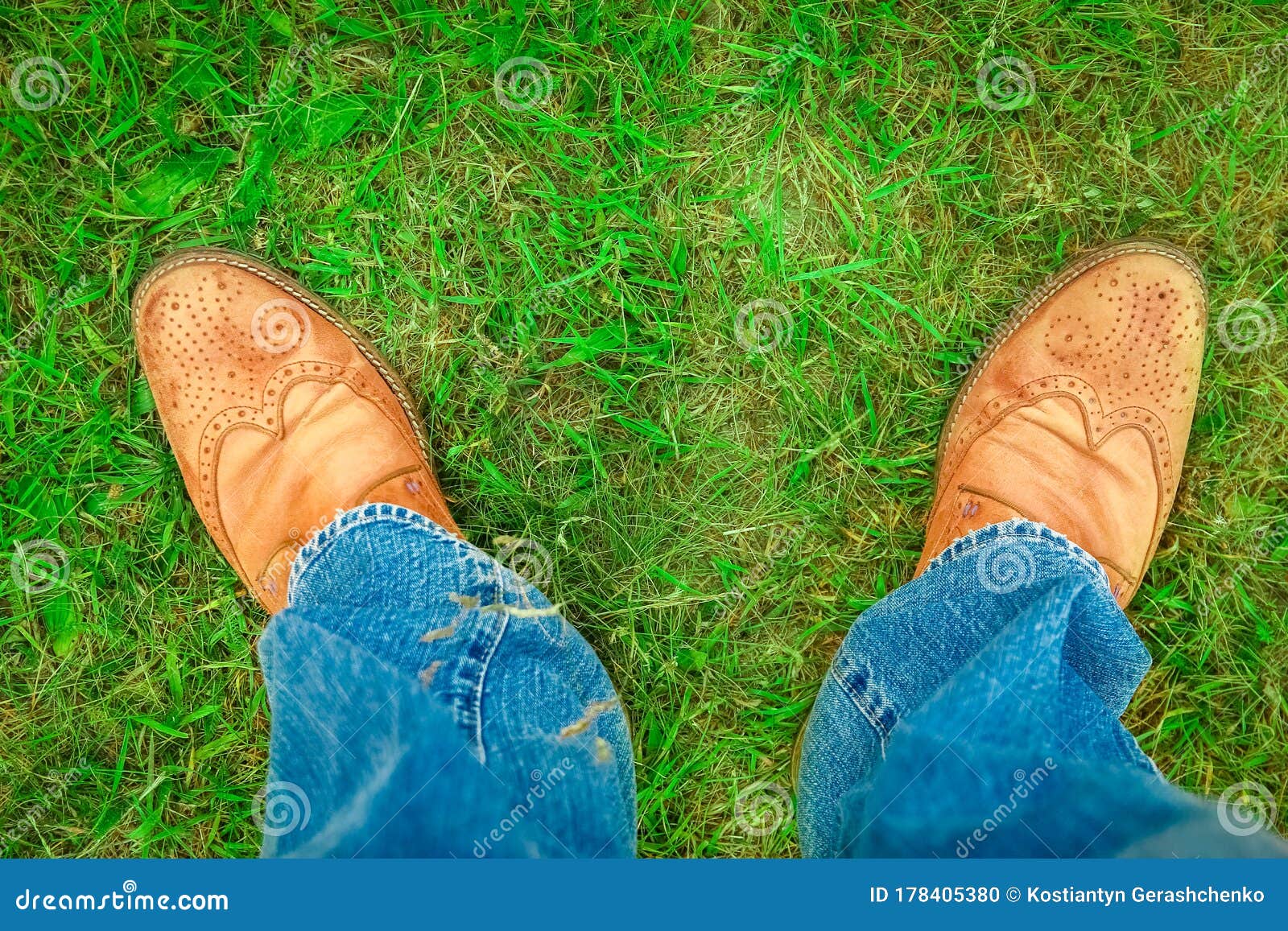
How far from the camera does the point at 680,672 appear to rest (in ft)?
6.00

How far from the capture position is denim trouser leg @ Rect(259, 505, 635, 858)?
1243 mm

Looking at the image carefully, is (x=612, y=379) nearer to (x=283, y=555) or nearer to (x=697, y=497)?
(x=697, y=497)

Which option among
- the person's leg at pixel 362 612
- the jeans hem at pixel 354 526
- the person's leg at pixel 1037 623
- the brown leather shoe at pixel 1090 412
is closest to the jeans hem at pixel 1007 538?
the person's leg at pixel 1037 623

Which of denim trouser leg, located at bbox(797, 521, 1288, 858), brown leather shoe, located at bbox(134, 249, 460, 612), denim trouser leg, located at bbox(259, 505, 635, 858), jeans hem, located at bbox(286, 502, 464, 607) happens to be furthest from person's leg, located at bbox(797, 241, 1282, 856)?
brown leather shoe, located at bbox(134, 249, 460, 612)

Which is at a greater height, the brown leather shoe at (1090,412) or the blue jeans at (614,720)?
the brown leather shoe at (1090,412)

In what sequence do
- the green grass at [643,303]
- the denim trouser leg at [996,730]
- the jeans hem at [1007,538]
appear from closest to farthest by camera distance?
1. the denim trouser leg at [996,730]
2. the jeans hem at [1007,538]
3. the green grass at [643,303]

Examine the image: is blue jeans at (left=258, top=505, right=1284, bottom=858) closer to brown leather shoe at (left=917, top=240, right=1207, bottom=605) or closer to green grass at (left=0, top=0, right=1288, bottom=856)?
brown leather shoe at (left=917, top=240, right=1207, bottom=605)

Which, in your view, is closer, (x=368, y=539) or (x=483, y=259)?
(x=368, y=539)

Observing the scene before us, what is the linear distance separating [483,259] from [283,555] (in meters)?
0.82

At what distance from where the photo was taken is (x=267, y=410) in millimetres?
1810

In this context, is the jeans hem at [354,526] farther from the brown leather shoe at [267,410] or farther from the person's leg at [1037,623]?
the person's leg at [1037,623]

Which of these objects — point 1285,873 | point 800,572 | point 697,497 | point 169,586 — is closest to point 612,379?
point 697,497

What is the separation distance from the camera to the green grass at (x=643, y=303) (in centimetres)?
175

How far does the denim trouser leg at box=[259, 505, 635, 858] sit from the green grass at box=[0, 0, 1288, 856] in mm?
292
